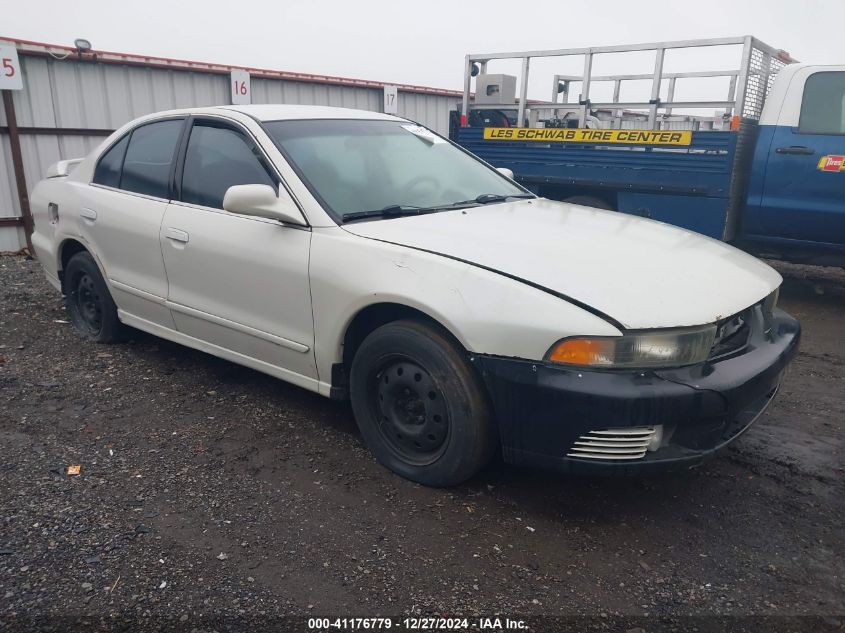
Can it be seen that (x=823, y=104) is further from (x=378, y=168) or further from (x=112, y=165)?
(x=112, y=165)

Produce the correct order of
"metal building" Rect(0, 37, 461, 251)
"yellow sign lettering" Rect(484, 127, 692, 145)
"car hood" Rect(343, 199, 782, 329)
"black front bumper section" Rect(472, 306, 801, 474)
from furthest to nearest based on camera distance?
1. "metal building" Rect(0, 37, 461, 251)
2. "yellow sign lettering" Rect(484, 127, 692, 145)
3. "car hood" Rect(343, 199, 782, 329)
4. "black front bumper section" Rect(472, 306, 801, 474)

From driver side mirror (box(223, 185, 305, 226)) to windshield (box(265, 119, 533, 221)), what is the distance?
16cm

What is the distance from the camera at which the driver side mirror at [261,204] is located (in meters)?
3.10

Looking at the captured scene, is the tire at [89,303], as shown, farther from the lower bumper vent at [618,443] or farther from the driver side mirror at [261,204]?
the lower bumper vent at [618,443]

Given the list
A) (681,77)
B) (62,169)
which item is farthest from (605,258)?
(681,77)

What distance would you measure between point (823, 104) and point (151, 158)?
5436mm

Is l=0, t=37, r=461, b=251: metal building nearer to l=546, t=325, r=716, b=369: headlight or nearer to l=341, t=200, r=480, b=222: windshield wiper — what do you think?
l=341, t=200, r=480, b=222: windshield wiper

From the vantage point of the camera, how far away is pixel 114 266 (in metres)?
4.32

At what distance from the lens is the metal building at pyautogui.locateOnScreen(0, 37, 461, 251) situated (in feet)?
28.5

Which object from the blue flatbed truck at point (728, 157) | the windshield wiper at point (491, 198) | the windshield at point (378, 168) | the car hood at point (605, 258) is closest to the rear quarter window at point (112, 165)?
the windshield at point (378, 168)

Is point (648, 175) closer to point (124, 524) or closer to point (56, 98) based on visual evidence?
point (124, 524)

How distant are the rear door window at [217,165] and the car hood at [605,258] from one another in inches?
29.5

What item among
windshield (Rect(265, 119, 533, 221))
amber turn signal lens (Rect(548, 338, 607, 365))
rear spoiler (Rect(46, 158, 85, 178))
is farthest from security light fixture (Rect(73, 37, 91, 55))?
amber turn signal lens (Rect(548, 338, 607, 365))

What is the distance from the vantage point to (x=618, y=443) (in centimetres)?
251
